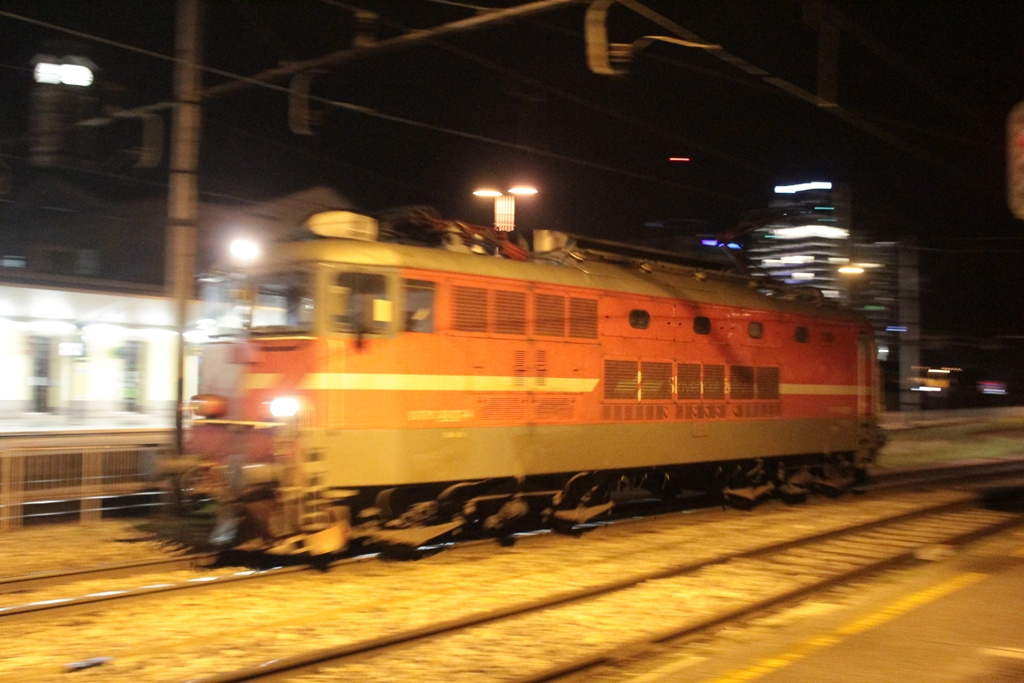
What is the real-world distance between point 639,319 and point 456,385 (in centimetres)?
334

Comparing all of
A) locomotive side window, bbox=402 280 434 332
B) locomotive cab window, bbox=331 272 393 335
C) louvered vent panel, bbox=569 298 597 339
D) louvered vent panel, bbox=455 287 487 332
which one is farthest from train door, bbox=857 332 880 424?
locomotive cab window, bbox=331 272 393 335

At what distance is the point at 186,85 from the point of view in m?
11.1

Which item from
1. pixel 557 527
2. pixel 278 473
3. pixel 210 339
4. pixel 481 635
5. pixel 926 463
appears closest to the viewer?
pixel 481 635

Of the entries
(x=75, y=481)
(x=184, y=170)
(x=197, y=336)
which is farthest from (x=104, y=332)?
(x=197, y=336)

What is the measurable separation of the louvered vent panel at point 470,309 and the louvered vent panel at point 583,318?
1.45 metres

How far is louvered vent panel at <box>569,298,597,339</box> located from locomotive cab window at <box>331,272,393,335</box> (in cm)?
Result: 278

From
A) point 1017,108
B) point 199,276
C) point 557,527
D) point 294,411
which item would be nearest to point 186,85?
point 199,276

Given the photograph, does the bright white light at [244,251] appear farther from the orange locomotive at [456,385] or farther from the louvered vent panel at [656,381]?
the louvered vent panel at [656,381]

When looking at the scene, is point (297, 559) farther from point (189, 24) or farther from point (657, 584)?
point (189, 24)

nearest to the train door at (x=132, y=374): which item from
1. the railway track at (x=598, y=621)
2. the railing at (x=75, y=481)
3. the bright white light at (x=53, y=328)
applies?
the bright white light at (x=53, y=328)

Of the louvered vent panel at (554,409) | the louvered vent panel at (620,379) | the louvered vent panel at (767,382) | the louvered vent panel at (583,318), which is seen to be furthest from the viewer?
the louvered vent panel at (767,382)

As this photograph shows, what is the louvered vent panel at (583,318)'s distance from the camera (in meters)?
11.7

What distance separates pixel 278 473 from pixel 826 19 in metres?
7.85

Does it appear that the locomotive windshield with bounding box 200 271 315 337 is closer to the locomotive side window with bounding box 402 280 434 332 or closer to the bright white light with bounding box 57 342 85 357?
the locomotive side window with bounding box 402 280 434 332
